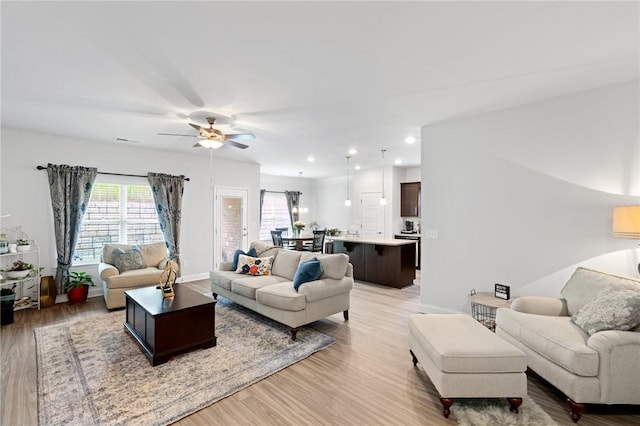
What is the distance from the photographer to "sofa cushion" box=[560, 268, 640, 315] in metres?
2.49

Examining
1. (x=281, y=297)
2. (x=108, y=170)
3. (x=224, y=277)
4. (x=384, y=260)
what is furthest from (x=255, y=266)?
(x=108, y=170)

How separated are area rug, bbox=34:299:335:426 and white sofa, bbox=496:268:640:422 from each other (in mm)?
1984

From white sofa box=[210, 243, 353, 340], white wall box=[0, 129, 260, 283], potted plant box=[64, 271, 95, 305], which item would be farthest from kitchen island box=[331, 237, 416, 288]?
potted plant box=[64, 271, 95, 305]

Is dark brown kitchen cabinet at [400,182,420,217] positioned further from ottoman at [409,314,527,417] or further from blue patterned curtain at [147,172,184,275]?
ottoman at [409,314,527,417]

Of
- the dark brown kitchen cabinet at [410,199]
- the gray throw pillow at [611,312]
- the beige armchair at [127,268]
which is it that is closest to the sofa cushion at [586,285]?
the gray throw pillow at [611,312]

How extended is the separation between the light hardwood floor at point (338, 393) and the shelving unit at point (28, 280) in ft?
3.66

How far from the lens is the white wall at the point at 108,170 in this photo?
14.9 ft

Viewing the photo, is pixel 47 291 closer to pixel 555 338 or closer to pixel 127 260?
pixel 127 260

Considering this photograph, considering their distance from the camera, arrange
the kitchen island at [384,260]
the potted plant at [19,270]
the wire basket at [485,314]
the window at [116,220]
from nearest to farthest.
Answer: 1. the wire basket at [485,314]
2. the potted plant at [19,270]
3. the window at [116,220]
4. the kitchen island at [384,260]

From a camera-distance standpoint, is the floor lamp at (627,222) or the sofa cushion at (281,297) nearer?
the floor lamp at (627,222)

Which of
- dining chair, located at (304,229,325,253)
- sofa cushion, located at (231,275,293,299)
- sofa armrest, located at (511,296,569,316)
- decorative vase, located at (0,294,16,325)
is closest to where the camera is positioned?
sofa armrest, located at (511,296,569,316)

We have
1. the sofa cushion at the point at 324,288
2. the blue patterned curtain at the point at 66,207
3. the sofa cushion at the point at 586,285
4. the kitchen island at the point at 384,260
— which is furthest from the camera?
the kitchen island at the point at 384,260

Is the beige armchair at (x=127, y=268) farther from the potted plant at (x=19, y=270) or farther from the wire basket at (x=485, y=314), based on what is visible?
the wire basket at (x=485, y=314)

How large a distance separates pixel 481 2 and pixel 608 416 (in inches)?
120
